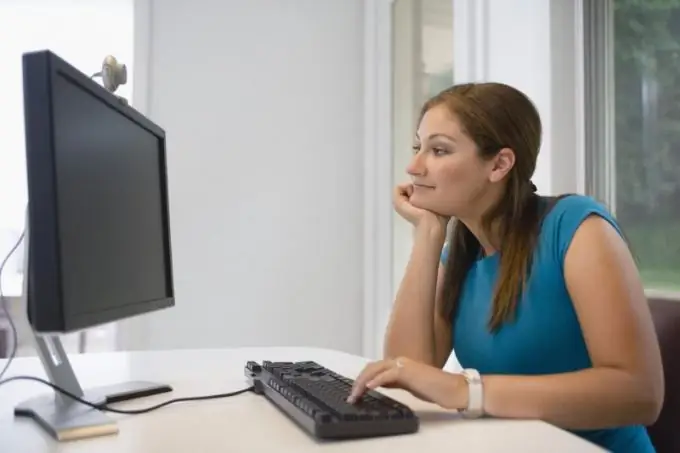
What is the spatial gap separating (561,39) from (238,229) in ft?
5.47

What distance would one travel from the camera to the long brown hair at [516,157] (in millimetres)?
1150

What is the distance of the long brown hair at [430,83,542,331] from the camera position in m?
1.15

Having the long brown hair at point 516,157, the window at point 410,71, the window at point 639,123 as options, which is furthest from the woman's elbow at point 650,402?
the window at point 410,71

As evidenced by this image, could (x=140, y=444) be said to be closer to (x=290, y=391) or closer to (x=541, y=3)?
(x=290, y=391)

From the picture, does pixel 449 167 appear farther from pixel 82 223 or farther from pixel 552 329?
pixel 82 223

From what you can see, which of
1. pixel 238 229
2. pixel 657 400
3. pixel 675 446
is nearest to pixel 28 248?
pixel 657 400

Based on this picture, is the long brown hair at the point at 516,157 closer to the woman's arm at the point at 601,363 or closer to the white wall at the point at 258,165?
the woman's arm at the point at 601,363

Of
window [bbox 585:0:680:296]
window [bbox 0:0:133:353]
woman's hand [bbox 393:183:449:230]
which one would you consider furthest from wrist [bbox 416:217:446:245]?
window [bbox 0:0:133:353]

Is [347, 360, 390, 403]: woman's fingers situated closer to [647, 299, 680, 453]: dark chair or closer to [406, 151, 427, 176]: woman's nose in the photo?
[406, 151, 427, 176]: woman's nose

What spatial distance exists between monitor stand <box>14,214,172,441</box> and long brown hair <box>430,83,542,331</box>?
0.56 meters

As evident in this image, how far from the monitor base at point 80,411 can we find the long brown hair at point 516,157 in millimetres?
562

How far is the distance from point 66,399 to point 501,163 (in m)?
0.75

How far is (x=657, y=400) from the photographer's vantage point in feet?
3.21

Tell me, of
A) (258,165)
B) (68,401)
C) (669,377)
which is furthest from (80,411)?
(258,165)
